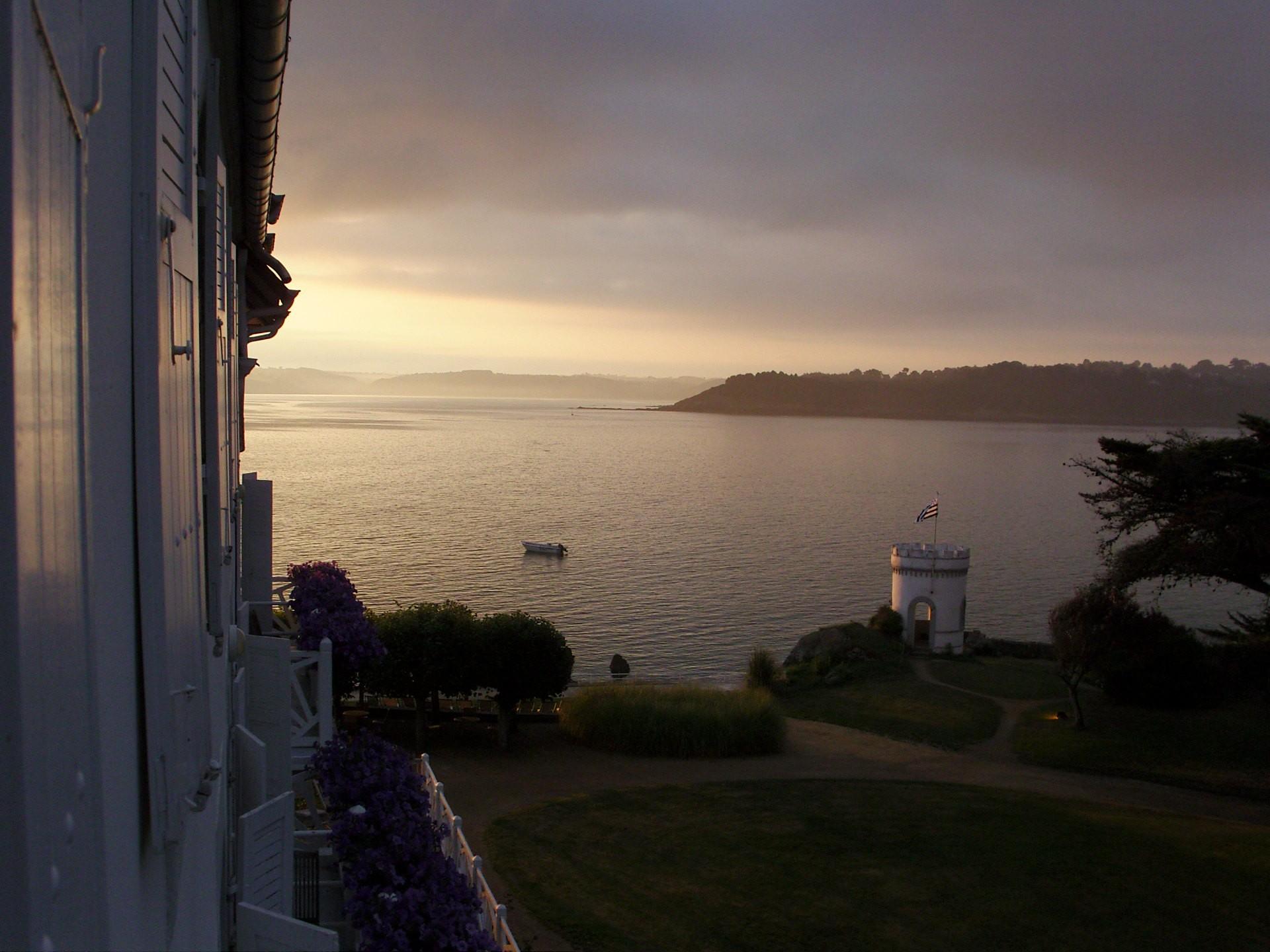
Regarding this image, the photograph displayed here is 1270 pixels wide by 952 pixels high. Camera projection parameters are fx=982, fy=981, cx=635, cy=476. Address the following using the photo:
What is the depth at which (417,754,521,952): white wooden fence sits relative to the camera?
1093 centimetres

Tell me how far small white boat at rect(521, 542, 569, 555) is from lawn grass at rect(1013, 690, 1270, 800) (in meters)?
37.5

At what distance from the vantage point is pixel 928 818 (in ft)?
63.9

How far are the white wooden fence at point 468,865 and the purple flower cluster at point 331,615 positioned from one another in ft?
5.46

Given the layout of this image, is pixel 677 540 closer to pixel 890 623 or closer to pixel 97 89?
pixel 890 623

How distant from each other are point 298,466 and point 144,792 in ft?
408

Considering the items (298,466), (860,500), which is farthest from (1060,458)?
(298,466)

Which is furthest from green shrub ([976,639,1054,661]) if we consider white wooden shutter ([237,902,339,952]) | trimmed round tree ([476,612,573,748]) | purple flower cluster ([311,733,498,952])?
white wooden shutter ([237,902,339,952])

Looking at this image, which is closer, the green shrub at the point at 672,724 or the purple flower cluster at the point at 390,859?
the purple flower cluster at the point at 390,859

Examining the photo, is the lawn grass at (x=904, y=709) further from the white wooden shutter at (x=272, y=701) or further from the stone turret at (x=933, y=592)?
the white wooden shutter at (x=272, y=701)

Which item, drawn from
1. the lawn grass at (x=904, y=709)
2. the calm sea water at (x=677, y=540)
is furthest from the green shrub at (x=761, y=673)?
the calm sea water at (x=677, y=540)

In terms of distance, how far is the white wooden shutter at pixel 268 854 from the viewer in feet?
21.6

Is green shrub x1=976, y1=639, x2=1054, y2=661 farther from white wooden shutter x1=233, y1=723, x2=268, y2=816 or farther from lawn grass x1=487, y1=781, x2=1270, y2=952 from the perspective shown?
white wooden shutter x1=233, y1=723, x2=268, y2=816

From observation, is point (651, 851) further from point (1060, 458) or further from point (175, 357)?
point (1060, 458)

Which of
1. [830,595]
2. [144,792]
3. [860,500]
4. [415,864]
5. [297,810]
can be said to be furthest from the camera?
[860,500]
